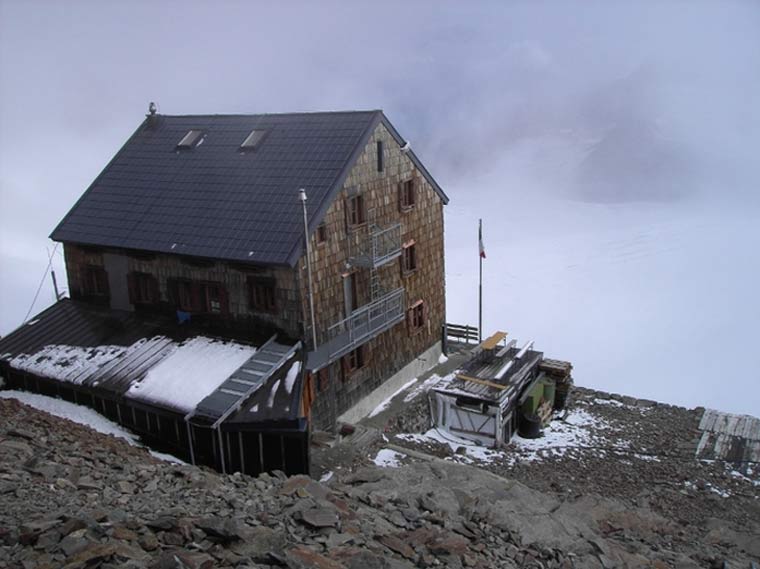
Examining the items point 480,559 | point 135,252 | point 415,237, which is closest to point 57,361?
point 135,252

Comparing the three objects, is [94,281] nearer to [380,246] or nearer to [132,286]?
[132,286]

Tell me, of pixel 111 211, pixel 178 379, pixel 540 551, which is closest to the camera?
pixel 540 551

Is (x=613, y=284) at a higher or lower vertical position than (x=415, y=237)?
lower

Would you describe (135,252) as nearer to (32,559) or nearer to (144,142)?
(144,142)

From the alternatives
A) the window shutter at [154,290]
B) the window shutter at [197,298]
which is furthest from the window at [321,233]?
the window shutter at [154,290]

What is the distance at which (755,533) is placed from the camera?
57.0 feet

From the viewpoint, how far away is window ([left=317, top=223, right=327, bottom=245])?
20256 mm

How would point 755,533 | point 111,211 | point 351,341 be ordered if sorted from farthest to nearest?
point 111,211
point 351,341
point 755,533

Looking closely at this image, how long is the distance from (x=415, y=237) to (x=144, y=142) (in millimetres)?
10336

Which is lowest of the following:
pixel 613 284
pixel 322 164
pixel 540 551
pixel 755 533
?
pixel 613 284

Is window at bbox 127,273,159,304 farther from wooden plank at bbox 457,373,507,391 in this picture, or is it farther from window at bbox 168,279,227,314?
wooden plank at bbox 457,373,507,391

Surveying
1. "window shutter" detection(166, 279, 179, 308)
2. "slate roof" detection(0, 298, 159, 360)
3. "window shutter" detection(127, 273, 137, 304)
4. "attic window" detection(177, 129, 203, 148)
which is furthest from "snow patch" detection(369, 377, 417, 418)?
"attic window" detection(177, 129, 203, 148)

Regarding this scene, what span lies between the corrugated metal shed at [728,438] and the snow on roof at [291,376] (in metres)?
13.5

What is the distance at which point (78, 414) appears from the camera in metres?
19.5
